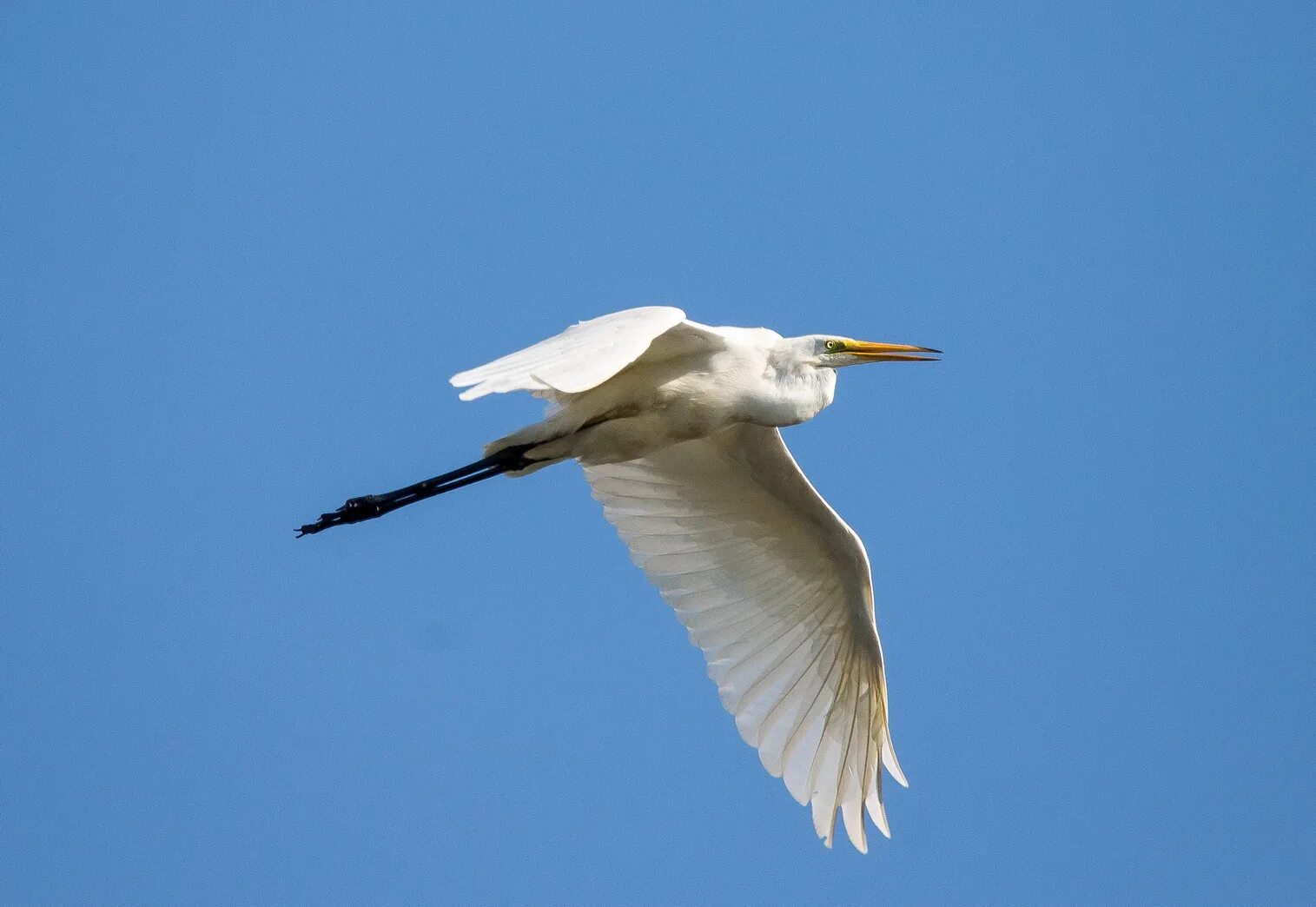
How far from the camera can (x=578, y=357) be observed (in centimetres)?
713

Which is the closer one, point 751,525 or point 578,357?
point 578,357

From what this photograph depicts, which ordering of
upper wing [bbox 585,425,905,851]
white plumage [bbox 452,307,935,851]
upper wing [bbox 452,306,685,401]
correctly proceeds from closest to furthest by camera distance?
1. upper wing [bbox 452,306,685,401]
2. white plumage [bbox 452,307,935,851]
3. upper wing [bbox 585,425,905,851]

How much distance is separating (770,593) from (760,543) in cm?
32

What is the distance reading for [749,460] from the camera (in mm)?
10078

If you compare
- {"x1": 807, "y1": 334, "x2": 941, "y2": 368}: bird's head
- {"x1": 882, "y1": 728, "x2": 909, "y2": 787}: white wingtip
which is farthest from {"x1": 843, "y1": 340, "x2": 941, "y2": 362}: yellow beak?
{"x1": 882, "y1": 728, "x2": 909, "y2": 787}: white wingtip

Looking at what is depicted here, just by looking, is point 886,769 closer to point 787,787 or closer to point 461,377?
point 787,787

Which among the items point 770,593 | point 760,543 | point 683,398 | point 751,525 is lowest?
point 770,593

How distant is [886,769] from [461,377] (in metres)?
4.30

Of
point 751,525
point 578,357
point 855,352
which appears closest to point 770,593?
point 751,525

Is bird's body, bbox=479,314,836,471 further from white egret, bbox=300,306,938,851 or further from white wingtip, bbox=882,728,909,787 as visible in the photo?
white wingtip, bbox=882,728,909,787

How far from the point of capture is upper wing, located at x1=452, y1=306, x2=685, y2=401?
22.3ft

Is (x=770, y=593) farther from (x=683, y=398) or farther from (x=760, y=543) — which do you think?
(x=683, y=398)

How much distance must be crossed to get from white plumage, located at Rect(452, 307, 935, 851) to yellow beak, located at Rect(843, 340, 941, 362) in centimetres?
1

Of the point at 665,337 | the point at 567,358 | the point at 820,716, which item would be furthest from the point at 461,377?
the point at 820,716
